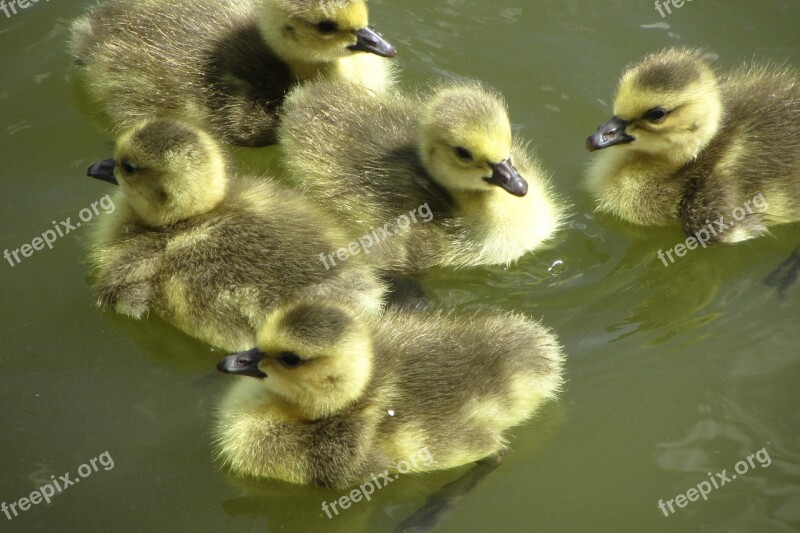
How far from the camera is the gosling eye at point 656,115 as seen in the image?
4.24 m

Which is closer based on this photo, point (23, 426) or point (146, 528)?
point (146, 528)

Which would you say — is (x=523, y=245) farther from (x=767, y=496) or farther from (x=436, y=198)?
(x=767, y=496)

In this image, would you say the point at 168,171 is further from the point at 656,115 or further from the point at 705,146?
→ the point at 705,146

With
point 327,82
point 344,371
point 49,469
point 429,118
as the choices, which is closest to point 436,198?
point 429,118

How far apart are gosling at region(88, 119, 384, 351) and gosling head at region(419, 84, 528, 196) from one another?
1.57 ft

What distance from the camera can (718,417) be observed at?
3.81m

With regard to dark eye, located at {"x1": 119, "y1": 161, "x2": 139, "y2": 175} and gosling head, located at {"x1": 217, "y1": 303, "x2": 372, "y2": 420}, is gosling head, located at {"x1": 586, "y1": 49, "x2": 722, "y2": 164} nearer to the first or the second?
gosling head, located at {"x1": 217, "y1": 303, "x2": 372, "y2": 420}

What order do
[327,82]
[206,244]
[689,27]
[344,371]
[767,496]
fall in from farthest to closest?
[689,27]
[327,82]
[206,244]
[767,496]
[344,371]

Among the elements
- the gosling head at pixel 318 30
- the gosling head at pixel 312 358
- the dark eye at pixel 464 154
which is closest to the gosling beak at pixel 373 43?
the gosling head at pixel 318 30

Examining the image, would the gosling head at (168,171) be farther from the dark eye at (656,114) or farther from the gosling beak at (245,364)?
the dark eye at (656,114)

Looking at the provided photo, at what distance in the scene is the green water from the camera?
3.56m

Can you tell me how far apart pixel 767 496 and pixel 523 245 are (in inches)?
50.8

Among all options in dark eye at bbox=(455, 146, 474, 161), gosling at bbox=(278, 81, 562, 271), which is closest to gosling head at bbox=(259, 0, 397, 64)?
gosling at bbox=(278, 81, 562, 271)

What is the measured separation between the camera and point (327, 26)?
4.55 metres
